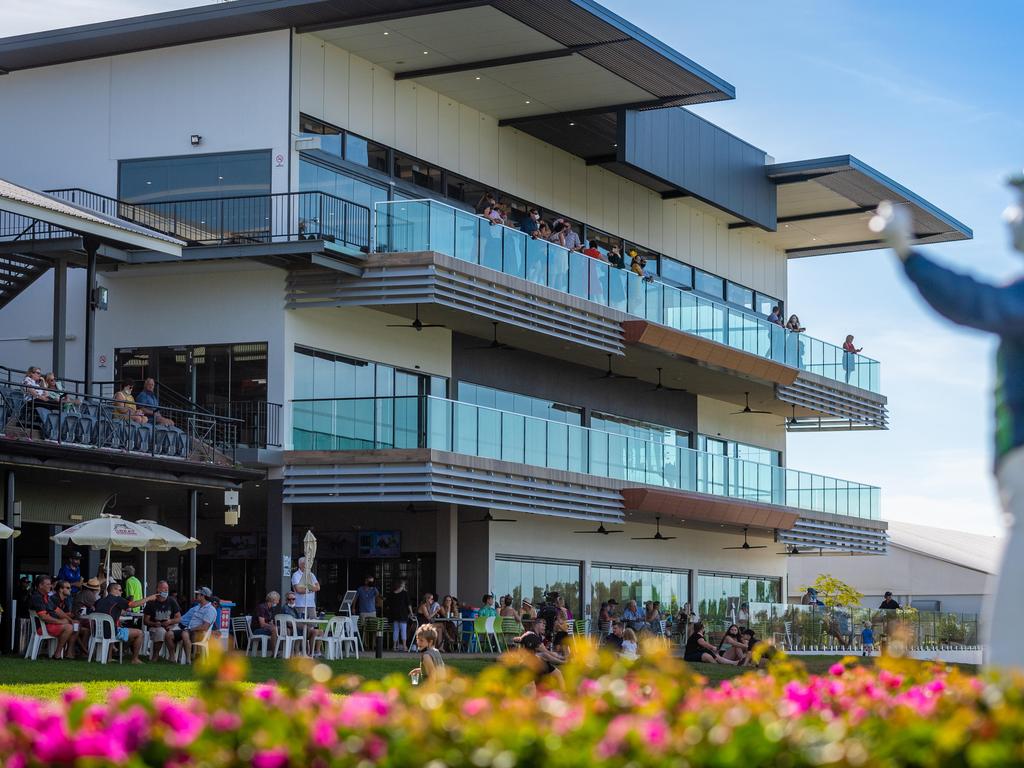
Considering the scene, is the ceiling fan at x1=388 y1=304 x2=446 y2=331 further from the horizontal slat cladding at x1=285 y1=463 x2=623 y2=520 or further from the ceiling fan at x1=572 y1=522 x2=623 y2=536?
the ceiling fan at x1=572 y1=522 x2=623 y2=536

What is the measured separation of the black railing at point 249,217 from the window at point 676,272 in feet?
48.5

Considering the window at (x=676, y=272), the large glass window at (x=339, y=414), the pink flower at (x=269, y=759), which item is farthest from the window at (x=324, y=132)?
the pink flower at (x=269, y=759)

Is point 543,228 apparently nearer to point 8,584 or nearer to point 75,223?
point 75,223

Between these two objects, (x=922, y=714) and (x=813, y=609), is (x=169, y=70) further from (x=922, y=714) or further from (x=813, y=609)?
(x=922, y=714)

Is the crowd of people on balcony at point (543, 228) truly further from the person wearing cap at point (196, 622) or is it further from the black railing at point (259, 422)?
the person wearing cap at point (196, 622)

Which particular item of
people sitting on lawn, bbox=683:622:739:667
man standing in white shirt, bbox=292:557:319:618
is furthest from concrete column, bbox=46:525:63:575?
people sitting on lawn, bbox=683:622:739:667

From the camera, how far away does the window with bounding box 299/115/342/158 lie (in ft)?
113

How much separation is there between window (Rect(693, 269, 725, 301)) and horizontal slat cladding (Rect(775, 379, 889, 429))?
13.3ft

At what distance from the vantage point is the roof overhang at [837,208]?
4666 centimetres

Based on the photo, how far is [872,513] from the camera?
51.3 m

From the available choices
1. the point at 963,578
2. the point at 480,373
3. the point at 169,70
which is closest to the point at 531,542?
the point at 480,373

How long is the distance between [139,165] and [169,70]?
211 centimetres

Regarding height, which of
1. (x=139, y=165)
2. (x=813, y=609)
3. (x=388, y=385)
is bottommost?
(x=813, y=609)

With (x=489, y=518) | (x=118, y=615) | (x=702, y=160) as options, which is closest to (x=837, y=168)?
(x=702, y=160)
